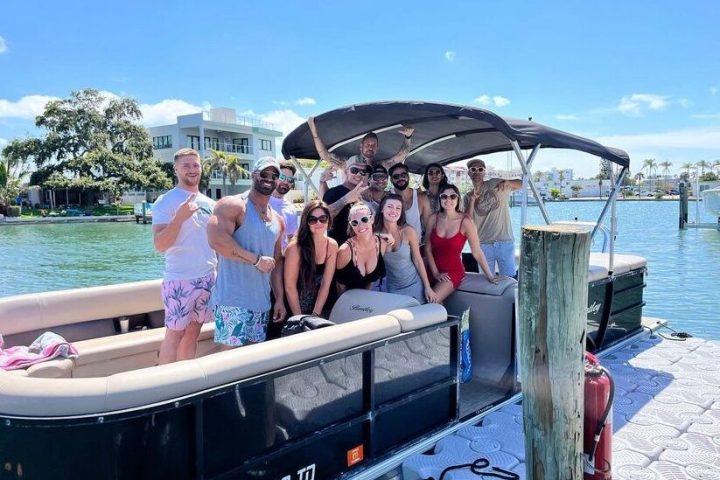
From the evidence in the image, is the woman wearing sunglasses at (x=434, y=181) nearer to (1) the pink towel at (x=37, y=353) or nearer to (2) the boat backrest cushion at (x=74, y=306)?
(2) the boat backrest cushion at (x=74, y=306)

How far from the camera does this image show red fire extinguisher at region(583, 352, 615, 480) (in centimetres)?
256

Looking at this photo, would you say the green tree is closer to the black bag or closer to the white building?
the white building

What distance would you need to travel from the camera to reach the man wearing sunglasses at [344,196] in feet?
11.5

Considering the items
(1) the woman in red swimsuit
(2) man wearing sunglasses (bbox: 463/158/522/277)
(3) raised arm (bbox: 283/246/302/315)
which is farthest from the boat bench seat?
(2) man wearing sunglasses (bbox: 463/158/522/277)

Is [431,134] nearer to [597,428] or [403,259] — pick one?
[403,259]

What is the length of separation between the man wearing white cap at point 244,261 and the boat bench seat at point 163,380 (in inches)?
19.9

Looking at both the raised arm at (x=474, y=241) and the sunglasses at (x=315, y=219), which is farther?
the raised arm at (x=474, y=241)

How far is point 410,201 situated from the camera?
12.4ft

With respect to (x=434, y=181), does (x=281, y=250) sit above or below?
below

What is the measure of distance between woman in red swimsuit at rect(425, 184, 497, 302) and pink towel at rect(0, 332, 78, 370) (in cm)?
219

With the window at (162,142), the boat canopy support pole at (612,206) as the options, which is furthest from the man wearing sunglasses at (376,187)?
the window at (162,142)

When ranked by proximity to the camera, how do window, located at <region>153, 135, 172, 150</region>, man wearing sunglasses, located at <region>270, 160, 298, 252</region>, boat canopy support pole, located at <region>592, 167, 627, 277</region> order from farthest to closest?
1. window, located at <region>153, 135, 172, 150</region>
2. boat canopy support pole, located at <region>592, 167, 627, 277</region>
3. man wearing sunglasses, located at <region>270, 160, 298, 252</region>

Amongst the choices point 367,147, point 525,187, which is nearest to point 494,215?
point 525,187

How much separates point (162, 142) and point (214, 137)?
465 cm
